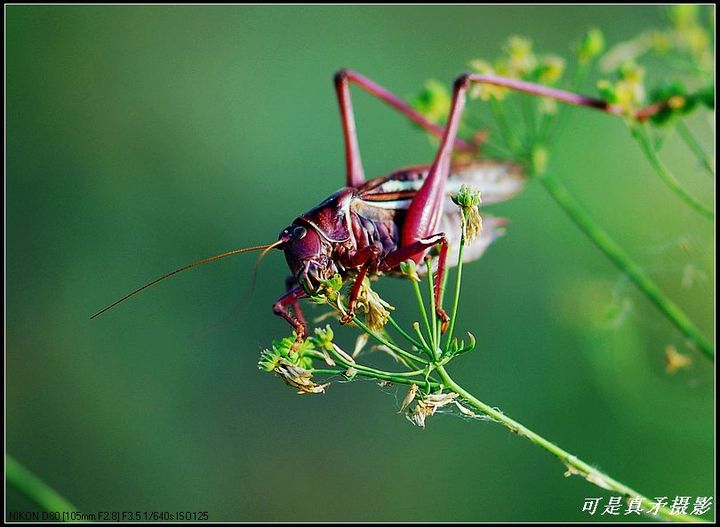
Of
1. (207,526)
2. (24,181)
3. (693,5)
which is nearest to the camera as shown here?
(693,5)

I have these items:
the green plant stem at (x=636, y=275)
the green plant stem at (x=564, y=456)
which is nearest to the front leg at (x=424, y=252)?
the green plant stem at (x=564, y=456)

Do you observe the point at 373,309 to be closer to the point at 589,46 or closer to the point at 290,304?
the point at 290,304

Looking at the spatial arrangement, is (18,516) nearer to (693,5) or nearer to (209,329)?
(209,329)

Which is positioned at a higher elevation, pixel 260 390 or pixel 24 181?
pixel 24 181

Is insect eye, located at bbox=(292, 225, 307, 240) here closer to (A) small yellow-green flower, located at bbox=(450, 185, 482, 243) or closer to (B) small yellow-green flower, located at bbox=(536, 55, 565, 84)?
(A) small yellow-green flower, located at bbox=(450, 185, 482, 243)

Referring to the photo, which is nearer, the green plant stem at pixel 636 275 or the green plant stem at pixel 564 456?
the green plant stem at pixel 564 456

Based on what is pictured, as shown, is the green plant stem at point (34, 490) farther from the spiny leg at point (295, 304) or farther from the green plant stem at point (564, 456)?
the green plant stem at point (564, 456)

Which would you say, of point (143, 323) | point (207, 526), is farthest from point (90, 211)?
point (207, 526)

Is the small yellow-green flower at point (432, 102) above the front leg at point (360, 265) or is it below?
above
